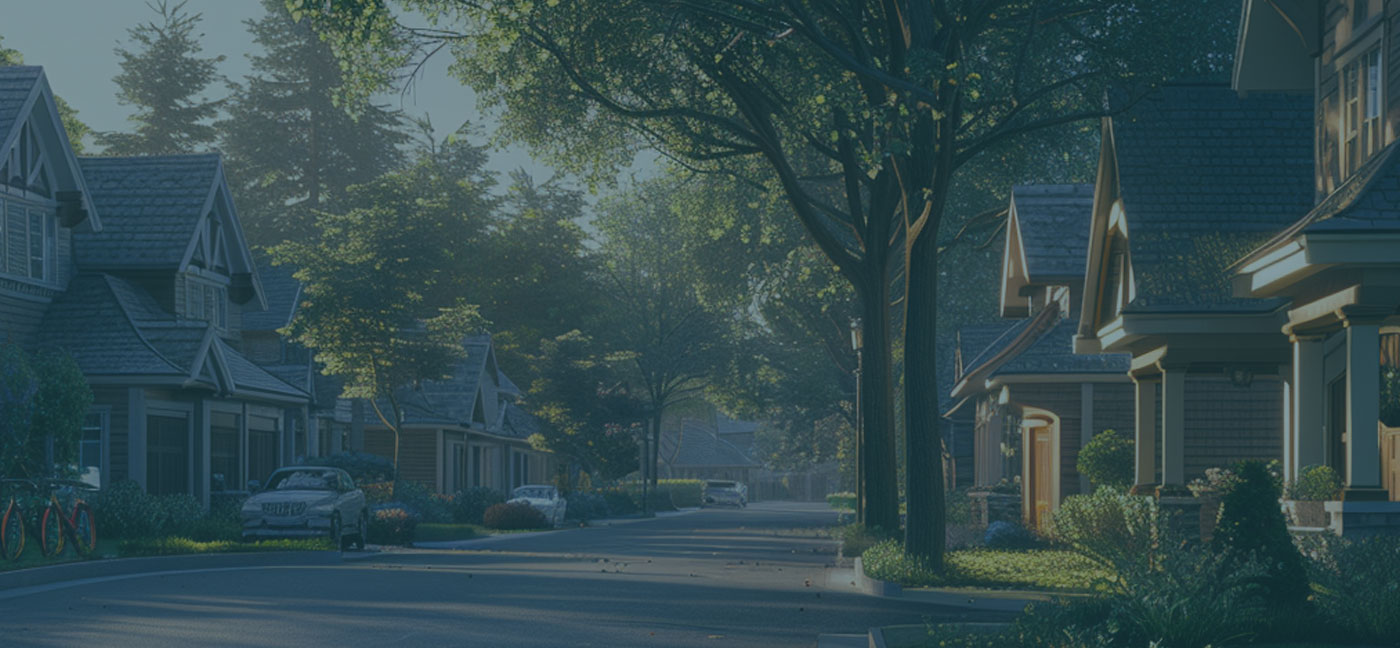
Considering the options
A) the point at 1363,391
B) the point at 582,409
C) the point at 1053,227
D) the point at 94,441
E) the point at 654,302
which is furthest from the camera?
the point at 654,302

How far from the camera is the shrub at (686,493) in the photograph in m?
104

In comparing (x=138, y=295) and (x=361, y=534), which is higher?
(x=138, y=295)

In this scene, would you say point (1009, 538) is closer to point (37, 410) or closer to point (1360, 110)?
point (1360, 110)

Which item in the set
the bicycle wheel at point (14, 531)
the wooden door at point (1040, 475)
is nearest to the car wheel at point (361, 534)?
the bicycle wheel at point (14, 531)

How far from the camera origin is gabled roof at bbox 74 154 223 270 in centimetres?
3669

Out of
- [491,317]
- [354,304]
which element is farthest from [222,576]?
[491,317]

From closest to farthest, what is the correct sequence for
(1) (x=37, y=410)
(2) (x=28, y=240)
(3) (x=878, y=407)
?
(1) (x=37, y=410), (3) (x=878, y=407), (2) (x=28, y=240)

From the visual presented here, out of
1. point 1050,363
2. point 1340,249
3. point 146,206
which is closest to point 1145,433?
point 1340,249

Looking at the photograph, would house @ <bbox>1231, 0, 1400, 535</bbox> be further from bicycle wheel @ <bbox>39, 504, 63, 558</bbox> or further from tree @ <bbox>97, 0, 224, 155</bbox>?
tree @ <bbox>97, 0, 224, 155</bbox>

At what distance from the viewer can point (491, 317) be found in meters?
86.1

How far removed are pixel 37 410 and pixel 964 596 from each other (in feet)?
50.2

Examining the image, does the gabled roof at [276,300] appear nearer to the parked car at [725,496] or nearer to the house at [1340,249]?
the house at [1340,249]

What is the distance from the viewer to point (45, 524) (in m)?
22.5

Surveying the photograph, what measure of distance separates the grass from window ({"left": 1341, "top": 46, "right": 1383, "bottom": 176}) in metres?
5.66
